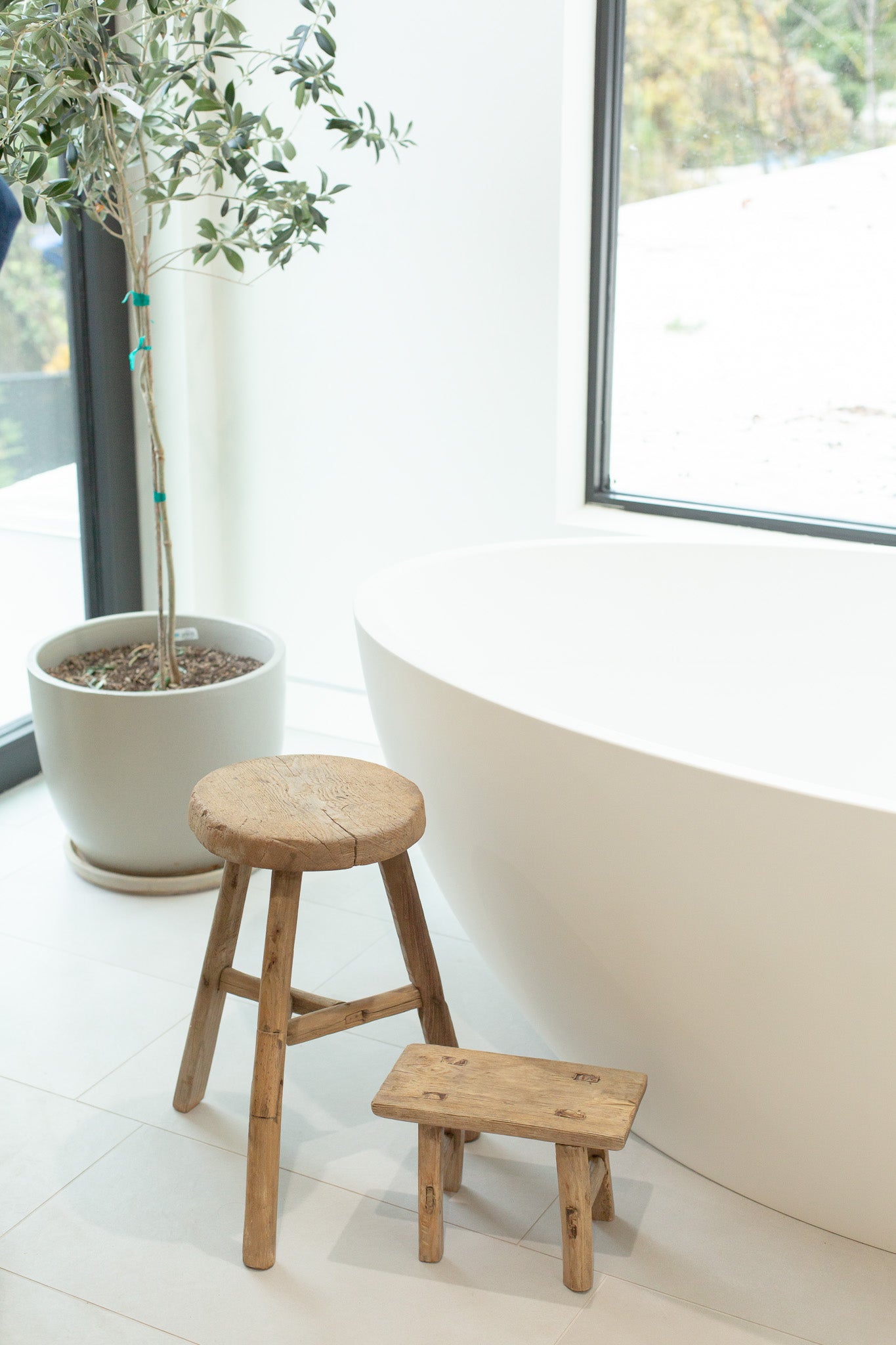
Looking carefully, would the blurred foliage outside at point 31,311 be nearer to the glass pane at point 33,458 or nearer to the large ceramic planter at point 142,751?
the glass pane at point 33,458

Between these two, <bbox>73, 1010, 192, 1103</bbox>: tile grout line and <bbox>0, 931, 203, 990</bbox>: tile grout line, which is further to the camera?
<bbox>0, 931, 203, 990</bbox>: tile grout line

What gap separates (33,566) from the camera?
107 inches

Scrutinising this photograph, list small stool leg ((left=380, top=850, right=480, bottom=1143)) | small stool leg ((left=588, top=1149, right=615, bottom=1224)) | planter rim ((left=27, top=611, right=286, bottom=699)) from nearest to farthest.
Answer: small stool leg ((left=588, top=1149, right=615, bottom=1224)) → small stool leg ((left=380, top=850, right=480, bottom=1143)) → planter rim ((left=27, top=611, right=286, bottom=699))

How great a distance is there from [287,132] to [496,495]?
88 cm

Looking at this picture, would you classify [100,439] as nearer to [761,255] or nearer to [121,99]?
[121,99]

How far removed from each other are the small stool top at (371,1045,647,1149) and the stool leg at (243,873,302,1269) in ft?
0.42

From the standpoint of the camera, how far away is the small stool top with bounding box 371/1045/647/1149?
1.32 meters

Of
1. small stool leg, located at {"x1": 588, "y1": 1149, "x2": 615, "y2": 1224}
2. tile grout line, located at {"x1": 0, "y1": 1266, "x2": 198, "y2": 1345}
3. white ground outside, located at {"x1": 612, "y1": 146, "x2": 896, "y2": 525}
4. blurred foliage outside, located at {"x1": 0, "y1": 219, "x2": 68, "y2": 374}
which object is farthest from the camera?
blurred foliage outside, located at {"x1": 0, "y1": 219, "x2": 68, "y2": 374}

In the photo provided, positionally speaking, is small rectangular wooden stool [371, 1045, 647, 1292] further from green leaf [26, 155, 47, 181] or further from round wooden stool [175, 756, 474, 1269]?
green leaf [26, 155, 47, 181]

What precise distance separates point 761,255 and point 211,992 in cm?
172

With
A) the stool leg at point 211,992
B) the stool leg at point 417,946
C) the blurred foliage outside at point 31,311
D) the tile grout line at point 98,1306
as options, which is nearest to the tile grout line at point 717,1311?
the stool leg at point 417,946

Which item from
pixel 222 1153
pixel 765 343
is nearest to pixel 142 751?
pixel 222 1153

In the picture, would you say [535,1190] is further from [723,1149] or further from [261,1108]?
[261,1108]

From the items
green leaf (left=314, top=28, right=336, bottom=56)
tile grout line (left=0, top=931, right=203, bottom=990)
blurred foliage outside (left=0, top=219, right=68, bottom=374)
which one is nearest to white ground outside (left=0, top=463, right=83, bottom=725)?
blurred foliage outside (left=0, top=219, right=68, bottom=374)
